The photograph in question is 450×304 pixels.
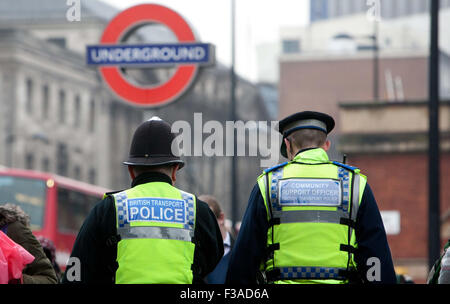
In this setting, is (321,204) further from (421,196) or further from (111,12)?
(111,12)

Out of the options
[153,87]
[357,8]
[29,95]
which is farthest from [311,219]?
[357,8]

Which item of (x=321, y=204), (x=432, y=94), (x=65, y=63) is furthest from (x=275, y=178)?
(x=65, y=63)

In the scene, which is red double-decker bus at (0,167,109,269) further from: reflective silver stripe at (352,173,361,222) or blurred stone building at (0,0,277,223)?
blurred stone building at (0,0,277,223)

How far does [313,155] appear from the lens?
4734 mm

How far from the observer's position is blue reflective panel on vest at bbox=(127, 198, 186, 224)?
4.40 metres

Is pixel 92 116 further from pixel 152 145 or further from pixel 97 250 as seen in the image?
pixel 97 250

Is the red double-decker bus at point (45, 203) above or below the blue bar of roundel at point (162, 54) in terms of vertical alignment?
below

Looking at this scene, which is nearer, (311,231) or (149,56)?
(311,231)

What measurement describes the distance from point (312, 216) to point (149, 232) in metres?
0.74

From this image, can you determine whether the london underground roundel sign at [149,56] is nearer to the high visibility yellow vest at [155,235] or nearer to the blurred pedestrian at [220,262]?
the blurred pedestrian at [220,262]

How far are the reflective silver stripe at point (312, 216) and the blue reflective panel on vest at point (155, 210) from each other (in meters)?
0.48

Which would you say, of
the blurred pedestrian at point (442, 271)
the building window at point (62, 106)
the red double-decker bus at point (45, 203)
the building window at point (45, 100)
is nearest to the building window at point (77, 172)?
the building window at point (62, 106)

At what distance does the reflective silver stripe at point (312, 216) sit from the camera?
4.55m

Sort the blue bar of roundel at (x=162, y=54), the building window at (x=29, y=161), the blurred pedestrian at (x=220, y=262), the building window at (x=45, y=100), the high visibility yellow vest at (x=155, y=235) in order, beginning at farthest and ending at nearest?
the building window at (x=45, y=100), the building window at (x=29, y=161), the blue bar of roundel at (x=162, y=54), the blurred pedestrian at (x=220, y=262), the high visibility yellow vest at (x=155, y=235)
